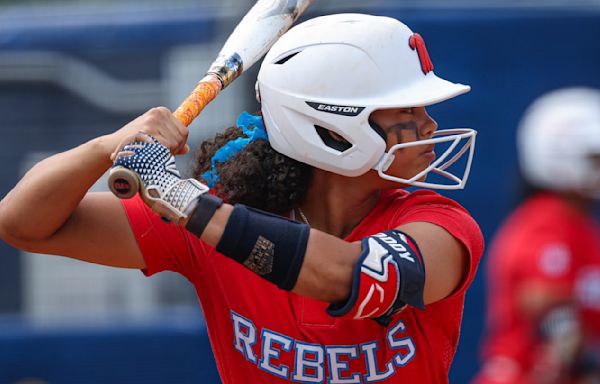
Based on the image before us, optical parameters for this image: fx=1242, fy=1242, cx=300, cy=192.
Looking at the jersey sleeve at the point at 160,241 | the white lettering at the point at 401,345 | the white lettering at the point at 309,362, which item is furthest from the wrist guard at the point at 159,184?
the white lettering at the point at 401,345

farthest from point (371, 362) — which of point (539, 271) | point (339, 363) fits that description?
point (539, 271)

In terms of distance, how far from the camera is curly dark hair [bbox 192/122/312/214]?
335 cm

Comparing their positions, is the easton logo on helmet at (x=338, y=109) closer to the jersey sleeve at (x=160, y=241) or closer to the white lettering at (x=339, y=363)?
the jersey sleeve at (x=160, y=241)

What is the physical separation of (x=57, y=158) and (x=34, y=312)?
3440 mm

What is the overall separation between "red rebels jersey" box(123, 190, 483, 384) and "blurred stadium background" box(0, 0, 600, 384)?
3.16 metres

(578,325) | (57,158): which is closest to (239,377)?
(57,158)

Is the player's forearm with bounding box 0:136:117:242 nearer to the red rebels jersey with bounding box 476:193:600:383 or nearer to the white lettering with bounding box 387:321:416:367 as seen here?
the white lettering with bounding box 387:321:416:367

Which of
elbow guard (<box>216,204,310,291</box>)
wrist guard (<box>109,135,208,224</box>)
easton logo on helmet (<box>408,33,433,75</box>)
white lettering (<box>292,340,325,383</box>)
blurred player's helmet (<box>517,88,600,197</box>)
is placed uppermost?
easton logo on helmet (<box>408,33,433,75</box>)

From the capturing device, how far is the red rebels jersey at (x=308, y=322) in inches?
126

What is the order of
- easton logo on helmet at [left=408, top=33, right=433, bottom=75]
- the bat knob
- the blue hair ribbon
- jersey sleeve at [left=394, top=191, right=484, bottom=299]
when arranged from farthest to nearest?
the blue hair ribbon < easton logo on helmet at [left=408, top=33, right=433, bottom=75] < jersey sleeve at [left=394, top=191, right=484, bottom=299] < the bat knob

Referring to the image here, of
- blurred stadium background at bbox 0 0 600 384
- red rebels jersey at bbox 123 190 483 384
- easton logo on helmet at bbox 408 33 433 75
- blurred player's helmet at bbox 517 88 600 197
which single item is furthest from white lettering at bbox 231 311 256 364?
blurred stadium background at bbox 0 0 600 384

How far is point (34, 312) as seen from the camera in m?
6.58

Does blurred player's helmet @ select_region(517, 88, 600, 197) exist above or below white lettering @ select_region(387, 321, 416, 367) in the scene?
below

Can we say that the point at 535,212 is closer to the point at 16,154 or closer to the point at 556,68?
the point at 556,68
